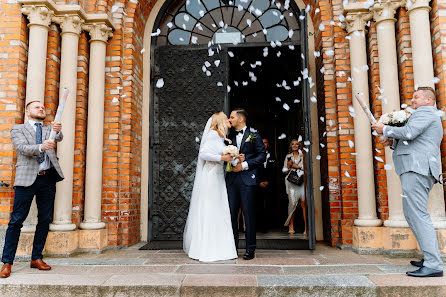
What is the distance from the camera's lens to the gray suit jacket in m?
3.88

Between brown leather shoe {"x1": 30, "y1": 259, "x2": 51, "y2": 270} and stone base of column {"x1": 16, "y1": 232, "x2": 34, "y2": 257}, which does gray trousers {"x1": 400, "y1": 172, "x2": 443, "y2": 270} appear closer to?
brown leather shoe {"x1": 30, "y1": 259, "x2": 51, "y2": 270}

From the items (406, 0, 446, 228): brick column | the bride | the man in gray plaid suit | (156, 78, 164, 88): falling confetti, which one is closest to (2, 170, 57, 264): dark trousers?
the man in gray plaid suit

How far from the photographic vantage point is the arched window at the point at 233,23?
6.92 metres

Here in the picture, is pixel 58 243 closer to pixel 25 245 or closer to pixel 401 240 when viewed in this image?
pixel 25 245

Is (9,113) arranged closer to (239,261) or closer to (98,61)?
(98,61)

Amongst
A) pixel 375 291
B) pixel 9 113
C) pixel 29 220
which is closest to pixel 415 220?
pixel 375 291

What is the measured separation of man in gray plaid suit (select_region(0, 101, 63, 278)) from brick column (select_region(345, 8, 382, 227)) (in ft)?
13.1

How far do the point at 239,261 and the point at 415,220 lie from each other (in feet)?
6.82

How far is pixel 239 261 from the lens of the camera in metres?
4.76

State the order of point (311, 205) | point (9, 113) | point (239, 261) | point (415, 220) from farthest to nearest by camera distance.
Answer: point (311, 205) < point (9, 113) < point (239, 261) < point (415, 220)

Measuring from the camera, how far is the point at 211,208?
5027mm

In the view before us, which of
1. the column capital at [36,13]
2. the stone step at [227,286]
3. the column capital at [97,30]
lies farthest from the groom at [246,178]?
the column capital at [36,13]

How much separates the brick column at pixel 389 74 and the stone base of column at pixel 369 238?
191mm

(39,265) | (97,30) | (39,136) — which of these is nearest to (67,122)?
(39,136)
